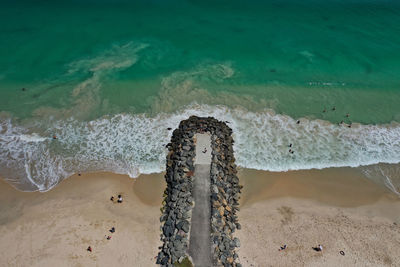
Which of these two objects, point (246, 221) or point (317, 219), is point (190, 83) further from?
point (317, 219)

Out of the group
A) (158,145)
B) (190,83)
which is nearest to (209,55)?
(190,83)

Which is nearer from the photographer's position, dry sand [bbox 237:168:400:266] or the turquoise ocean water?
dry sand [bbox 237:168:400:266]

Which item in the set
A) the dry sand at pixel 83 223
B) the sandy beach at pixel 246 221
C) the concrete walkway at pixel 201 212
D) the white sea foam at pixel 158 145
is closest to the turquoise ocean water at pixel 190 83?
the white sea foam at pixel 158 145

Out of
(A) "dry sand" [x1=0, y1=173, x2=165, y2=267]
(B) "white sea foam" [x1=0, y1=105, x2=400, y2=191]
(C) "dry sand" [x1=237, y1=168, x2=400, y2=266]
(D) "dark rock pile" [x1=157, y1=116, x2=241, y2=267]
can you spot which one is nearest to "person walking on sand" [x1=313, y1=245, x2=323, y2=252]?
(C) "dry sand" [x1=237, y1=168, x2=400, y2=266]

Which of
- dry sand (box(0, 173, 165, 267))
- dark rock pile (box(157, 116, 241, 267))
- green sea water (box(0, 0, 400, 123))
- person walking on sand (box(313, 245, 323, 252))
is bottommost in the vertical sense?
dry sand (box(0, 173, 165, 267))

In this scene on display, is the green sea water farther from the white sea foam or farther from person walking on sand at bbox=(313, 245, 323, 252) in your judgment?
person walking on sand at bbox=(313, 245, 323, 252)

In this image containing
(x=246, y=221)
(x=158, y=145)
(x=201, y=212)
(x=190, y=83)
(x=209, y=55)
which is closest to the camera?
(x=201, y=212)

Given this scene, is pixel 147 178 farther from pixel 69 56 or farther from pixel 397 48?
pixel 397 48

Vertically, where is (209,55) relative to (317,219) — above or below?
above

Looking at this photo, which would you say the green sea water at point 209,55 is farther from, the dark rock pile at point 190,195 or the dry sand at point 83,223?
the dry sand at point 83,223
